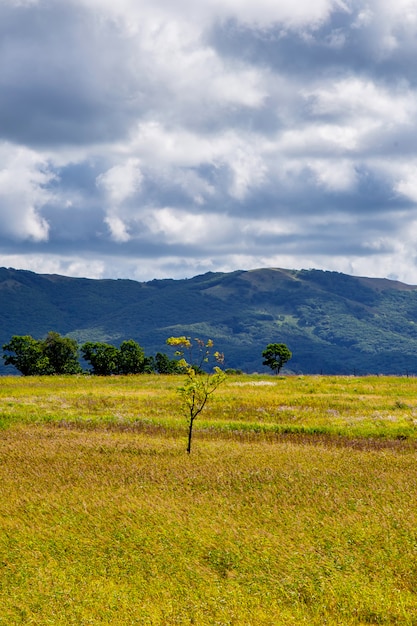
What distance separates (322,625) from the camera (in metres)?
11.8

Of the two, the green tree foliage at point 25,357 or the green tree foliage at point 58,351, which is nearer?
the green tree foliage at point 25,357

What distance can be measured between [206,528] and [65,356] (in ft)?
337

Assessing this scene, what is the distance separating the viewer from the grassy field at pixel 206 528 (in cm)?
1269

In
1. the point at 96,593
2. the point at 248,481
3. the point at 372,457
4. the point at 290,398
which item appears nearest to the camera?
the point at 96,593

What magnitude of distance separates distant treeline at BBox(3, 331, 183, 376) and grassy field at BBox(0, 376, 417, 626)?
71.8 meters

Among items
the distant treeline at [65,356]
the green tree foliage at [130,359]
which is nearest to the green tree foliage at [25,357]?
the distant treeline at [65,356]

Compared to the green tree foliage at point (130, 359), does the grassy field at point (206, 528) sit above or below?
below

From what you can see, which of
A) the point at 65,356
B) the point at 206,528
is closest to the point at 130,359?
the point at 65,356

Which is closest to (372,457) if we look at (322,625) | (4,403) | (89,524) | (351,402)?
(89,524)

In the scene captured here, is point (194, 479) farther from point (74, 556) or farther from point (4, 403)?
point (4, 403)

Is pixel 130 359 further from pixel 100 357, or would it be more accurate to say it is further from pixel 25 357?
pixel 25 357

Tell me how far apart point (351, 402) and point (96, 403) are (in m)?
22.0

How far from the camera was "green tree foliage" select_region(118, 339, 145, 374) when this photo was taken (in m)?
115

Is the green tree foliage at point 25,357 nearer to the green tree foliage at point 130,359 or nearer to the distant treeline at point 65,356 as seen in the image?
the distant treeline at point 65,356
